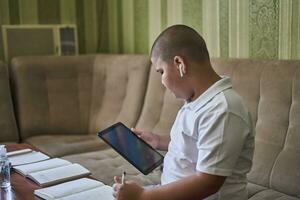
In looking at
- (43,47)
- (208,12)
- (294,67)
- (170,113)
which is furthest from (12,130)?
(294,67)

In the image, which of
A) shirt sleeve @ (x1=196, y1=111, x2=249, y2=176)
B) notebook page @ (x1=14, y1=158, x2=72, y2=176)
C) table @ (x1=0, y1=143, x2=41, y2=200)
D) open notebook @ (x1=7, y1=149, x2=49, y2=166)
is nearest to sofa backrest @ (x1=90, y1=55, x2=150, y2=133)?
open notebook @ (x1=7, y1=149, x2=49, y2=166)

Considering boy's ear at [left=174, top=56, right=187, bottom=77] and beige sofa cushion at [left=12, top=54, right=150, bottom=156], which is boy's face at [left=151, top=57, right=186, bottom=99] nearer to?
boy's ear at [left=174, top=56, right=187, bottom=77]

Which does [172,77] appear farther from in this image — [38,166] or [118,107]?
[118,107]

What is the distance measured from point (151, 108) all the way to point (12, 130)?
1.01 m

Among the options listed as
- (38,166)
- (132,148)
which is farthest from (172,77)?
(38,166)

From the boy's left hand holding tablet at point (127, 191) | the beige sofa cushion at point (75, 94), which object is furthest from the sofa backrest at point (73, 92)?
the boy's left hand holding tablet at point (127, 191)

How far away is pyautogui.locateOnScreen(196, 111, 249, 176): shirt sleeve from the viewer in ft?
3.63

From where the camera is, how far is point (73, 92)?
10.3 feet

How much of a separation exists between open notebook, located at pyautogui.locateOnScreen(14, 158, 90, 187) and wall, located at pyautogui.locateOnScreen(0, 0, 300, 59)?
1.25 metres

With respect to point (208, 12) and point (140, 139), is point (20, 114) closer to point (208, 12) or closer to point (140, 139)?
point (208, 12)

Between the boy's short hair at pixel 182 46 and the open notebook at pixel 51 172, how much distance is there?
0.55 metres

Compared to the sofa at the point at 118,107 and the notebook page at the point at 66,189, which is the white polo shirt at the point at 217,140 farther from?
the sofa at the point at 118,107

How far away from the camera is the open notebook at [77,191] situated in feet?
4.13

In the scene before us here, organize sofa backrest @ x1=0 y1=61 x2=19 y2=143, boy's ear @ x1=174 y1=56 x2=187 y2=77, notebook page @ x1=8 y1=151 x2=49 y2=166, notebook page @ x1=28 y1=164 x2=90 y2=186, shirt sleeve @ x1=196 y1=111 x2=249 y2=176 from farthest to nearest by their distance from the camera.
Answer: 1. sofa backrest @ x1=0 y1=61 x2=19 y2=143
2. notebook page @ x1=8 y1=151 x2=49 y2=166
3. notebook page @ x1=28 y1=164 x2=90 y2=186
4. boy's ear @ x1=174 y1=56 x2=187 y2=77
5. shirt sleeve @ x1=196 y1=111 x2=249 y2=176
